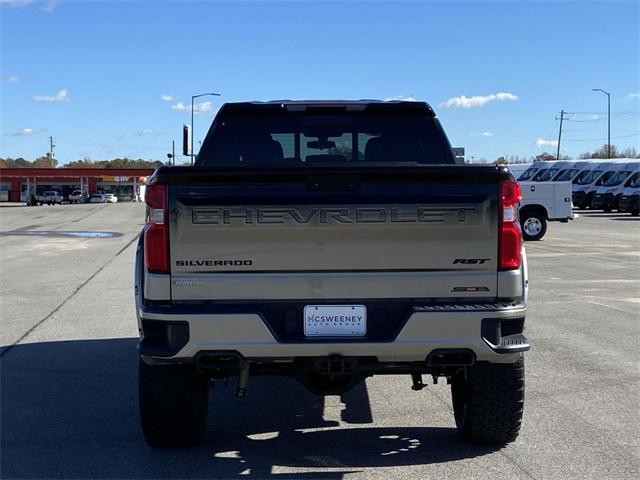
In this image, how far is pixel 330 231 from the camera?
416cm

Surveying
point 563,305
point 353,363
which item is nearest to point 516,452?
point 353,363

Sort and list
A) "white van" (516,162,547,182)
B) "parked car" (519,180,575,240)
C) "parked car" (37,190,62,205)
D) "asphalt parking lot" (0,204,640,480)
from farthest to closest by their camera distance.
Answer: "parked car" (37,190,62,205)
"white van" (516,162,547,182)
"parked car" (519,180,575,240)
"asphalt parking lot" (0,204,640,480)

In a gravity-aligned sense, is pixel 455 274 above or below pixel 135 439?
above

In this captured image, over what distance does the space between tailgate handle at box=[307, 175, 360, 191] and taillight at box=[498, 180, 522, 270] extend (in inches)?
31.4

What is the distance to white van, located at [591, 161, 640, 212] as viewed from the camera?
139ft

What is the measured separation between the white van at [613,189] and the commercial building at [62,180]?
6435cm

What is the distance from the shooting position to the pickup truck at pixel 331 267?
13.6ft

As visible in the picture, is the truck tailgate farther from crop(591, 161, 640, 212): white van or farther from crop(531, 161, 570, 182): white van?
crop(531, 161, 570, 182): white van

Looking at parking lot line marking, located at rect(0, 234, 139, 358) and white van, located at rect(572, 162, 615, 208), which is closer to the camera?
parking lot line marking, located at rect(0, 234, 139, 358)

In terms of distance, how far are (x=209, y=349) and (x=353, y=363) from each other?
790mm

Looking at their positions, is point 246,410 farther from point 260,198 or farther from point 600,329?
point 600,329

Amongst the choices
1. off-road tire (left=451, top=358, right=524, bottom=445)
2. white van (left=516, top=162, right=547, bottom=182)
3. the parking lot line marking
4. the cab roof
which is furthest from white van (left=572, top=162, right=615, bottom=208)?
off-road tire (left=451, top=358, right=524, bottom=445)

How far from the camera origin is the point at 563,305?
11.0m

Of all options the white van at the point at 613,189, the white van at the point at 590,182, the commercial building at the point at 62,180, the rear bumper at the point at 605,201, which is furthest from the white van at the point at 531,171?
the commercial building at the point at 62,180
